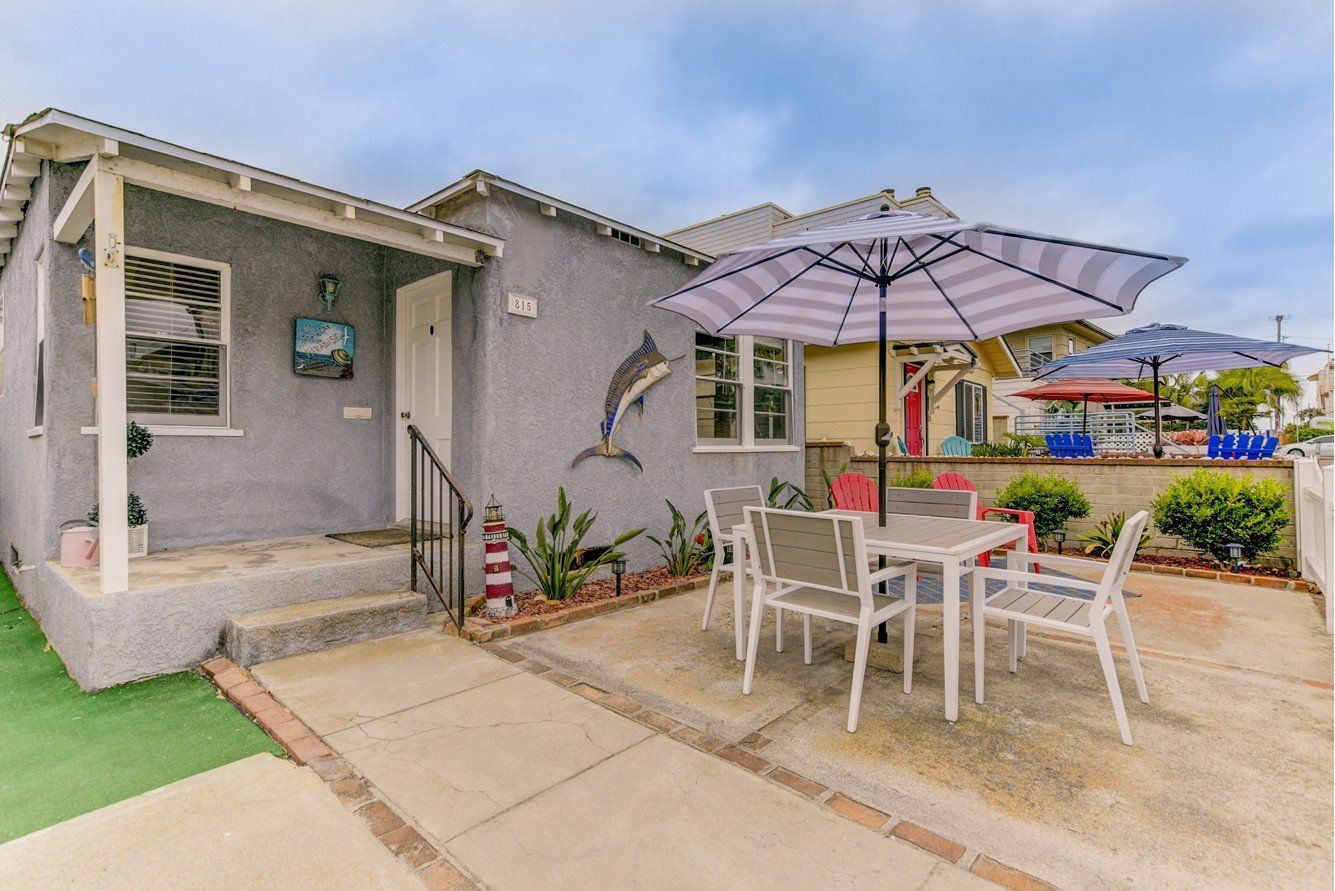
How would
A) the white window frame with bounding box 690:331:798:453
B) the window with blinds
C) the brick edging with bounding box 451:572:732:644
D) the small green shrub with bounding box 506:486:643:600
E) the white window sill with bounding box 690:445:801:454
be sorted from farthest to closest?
the white window frame with bounding box 690:331:798:453, the white window sill with bounding box 690:445:801:454, the small green shrub with bounding box 506:486:643:600, the window with blinds, the brick edging with bounding box 451:572:732:644

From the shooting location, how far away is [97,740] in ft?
8.90

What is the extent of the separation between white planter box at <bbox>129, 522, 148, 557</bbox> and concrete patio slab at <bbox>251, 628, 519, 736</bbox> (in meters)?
1.69

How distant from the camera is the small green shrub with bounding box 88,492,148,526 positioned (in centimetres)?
409

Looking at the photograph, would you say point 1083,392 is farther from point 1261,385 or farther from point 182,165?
point 1261,385

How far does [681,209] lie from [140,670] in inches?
1455

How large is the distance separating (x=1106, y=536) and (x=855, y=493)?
10.1 feet

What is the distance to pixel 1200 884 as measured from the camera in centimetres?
177

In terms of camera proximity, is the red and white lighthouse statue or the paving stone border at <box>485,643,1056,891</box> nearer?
the paving stone border at <box>485,643,1056,891</box>

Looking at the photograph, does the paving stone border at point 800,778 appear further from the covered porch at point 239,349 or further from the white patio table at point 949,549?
the covered porch at point 239,349

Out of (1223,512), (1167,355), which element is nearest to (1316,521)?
(1223,512)

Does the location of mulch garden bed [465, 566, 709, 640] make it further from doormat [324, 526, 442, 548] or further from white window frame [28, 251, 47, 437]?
white window frame [28, 251, 47, 437]

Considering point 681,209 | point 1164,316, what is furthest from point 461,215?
point 1164,316

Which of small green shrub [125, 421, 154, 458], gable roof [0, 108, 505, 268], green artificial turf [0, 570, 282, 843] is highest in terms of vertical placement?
gable roof [0, 108, 505, 268]

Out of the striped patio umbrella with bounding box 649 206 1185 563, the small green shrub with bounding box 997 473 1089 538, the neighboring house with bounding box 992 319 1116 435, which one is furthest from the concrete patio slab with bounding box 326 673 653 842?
the neighboring house with bounding box 992 319 1116 435
